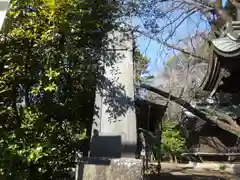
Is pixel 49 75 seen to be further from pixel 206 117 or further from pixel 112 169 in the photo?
pixel 206 117

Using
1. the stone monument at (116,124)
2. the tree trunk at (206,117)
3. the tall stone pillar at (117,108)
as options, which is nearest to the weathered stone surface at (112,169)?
the stone monument at (116,124)

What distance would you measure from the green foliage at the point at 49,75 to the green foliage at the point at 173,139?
59.0 feet

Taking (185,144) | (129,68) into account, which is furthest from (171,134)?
(129,68)

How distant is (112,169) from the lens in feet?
11.4

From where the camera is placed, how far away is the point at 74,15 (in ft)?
13.5

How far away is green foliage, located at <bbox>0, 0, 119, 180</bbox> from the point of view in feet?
12.5

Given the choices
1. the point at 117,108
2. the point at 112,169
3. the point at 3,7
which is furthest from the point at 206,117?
the point at 3,7

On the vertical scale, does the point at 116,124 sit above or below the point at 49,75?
below

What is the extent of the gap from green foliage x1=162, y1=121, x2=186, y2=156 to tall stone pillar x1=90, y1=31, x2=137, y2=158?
1785 cm

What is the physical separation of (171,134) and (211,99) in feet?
49.9

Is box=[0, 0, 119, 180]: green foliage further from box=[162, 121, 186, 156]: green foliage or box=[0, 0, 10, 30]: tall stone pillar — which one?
box=[162, 121, 186, 156]: green foliage

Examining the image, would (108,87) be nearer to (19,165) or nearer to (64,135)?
(64,135)

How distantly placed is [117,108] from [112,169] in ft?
2.68

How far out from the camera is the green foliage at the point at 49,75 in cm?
380
